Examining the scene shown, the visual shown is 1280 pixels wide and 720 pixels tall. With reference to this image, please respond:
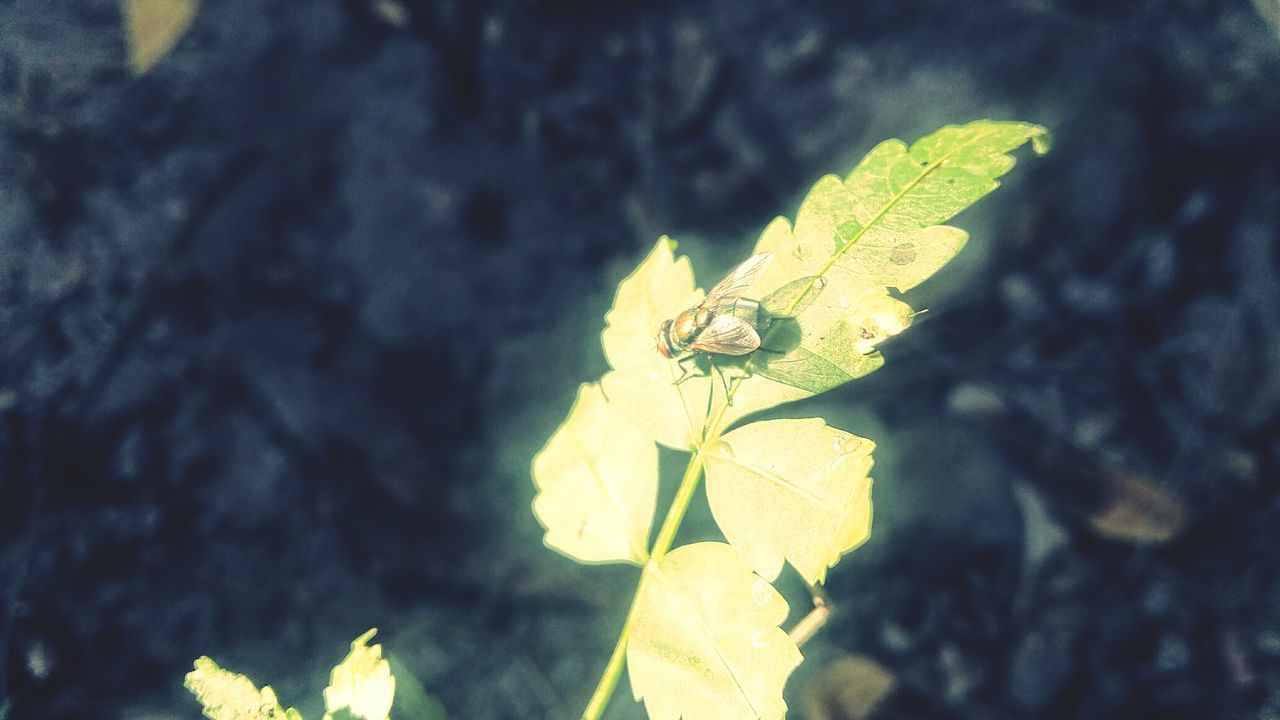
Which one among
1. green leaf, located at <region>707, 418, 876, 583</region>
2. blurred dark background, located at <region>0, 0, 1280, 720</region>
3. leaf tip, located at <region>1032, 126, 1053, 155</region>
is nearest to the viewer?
leaf tip, located at <region>1032, 126, 1053, 155</region>

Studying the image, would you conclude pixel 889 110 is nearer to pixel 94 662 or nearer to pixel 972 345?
pixel 972 345

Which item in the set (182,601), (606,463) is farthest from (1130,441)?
(182,601)

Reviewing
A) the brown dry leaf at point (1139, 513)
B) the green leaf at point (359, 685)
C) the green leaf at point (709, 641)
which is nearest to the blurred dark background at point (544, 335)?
the brown dry leaf at point (1139, 513)

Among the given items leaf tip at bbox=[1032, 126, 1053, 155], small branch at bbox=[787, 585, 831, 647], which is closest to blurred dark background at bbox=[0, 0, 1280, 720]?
small branch at bbox=[787, 585, 831, 647]

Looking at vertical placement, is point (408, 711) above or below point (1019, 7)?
below

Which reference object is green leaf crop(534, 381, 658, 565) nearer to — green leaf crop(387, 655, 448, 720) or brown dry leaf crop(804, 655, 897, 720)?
green leaf crop(387, 655, 448, 720)

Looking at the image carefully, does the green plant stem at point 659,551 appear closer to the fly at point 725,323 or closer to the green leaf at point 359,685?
the fly at point 725,323

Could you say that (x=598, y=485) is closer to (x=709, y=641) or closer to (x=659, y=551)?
(x=659, y=551)
